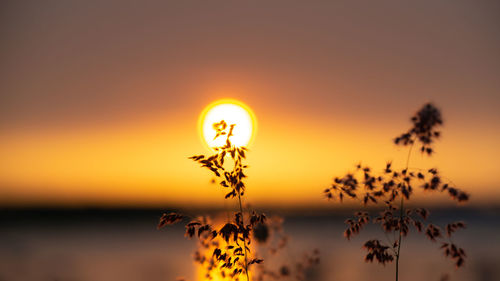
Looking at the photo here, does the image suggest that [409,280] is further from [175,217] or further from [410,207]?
[175,217]

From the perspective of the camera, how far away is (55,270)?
1088cm

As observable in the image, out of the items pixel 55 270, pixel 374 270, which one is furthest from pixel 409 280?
pixel 55 270

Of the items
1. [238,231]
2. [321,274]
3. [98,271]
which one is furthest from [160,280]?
[238,231]

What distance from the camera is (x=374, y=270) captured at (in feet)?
60.5

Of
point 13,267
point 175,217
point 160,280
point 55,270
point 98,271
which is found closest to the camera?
point 175,217

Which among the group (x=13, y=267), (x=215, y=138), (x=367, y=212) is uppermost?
(x=215, y=138)

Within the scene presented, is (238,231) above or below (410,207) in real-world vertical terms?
below

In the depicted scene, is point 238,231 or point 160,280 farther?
point 160,280

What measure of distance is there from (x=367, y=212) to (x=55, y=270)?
24.0 feet

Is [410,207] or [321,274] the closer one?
[410,207]

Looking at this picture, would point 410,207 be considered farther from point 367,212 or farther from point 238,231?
point 238,231

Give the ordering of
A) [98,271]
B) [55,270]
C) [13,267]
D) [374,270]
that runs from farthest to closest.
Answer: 1. [98,271]
2. [374,270]
3. [55,270]
4. [13,267]

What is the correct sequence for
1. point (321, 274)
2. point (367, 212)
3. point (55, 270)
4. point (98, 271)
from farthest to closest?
point (98, 271) → point (321, 274) → point (55, 270) → point (367, 212)

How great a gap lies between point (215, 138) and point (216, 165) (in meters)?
0.29
